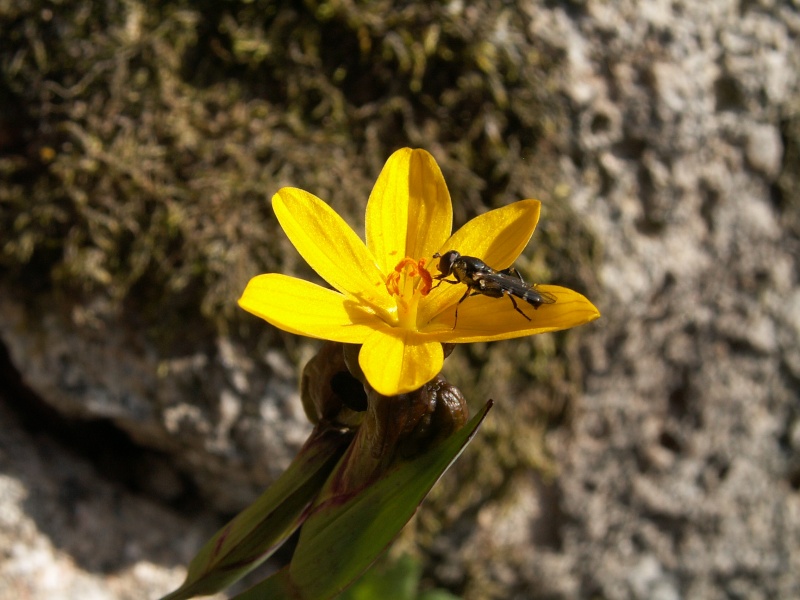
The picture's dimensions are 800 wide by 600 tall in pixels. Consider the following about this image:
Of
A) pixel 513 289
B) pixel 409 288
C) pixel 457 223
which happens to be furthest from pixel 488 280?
pixel 457 223

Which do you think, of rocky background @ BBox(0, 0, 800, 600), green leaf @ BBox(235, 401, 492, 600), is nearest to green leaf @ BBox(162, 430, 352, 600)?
green leaf @ BBox(235, 401, 492, 600)

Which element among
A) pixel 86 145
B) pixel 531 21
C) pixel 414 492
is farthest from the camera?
pixel 531 21

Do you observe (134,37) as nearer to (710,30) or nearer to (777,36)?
(710,30)

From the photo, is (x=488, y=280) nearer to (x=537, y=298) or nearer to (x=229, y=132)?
(x=537, y=298)

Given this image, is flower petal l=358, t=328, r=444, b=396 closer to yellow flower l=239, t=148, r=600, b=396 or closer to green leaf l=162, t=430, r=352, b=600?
yellow flower l=239, t=148, r=600, b=396

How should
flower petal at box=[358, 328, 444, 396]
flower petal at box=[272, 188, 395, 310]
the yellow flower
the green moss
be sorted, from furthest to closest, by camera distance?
1. the green moss
2. flower petal at box=[272, 188, 395, 310]
3. the yellow flower
4. flower petal at box=[358, 328, 444, 396]

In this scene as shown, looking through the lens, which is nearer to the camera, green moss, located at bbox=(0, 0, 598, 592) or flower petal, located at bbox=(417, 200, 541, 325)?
flower petal, located at bbox=(417, 200, 541, 325)

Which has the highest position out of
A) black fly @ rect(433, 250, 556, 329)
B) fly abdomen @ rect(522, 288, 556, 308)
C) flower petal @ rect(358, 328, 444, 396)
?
fly abdomen @ rect(522, 288, 556, 308)

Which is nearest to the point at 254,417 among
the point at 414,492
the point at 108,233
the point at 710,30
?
the point at 108,233
